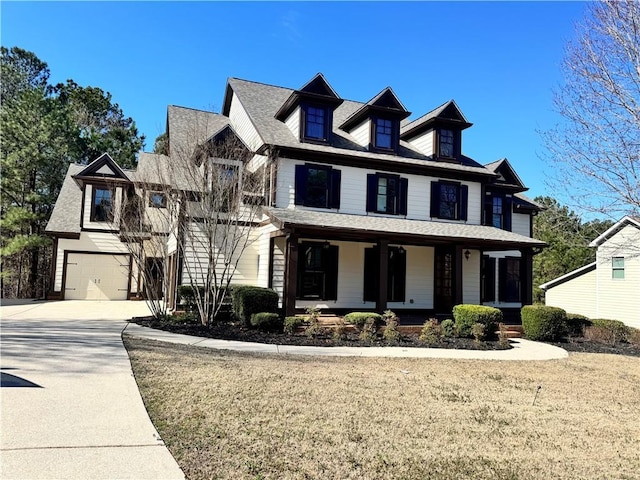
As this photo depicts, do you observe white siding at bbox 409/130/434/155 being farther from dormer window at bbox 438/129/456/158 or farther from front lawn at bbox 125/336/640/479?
front lawn at bbox 125/336/640/479

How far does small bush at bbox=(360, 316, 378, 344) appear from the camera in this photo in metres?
11.5

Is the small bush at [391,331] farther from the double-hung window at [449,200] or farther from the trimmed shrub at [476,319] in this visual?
the double-hung window at [449,200]

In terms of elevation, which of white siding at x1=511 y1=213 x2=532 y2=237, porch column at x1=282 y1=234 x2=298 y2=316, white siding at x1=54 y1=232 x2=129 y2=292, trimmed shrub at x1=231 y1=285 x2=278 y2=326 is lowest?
trimmed shrub at x1=231 y1=285 x2=278 y2=326

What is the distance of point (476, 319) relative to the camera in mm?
12414

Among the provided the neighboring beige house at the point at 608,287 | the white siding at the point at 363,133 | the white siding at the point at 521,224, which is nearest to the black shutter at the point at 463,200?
the white siding at the point at 363,133

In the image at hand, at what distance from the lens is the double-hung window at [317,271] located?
15477 mm

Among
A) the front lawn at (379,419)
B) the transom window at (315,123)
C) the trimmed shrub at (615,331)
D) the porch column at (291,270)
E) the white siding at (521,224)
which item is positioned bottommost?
the front lawn at (379,419)

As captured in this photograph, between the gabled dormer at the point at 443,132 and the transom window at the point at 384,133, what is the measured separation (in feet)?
6.09

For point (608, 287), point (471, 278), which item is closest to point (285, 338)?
point (471, 278)

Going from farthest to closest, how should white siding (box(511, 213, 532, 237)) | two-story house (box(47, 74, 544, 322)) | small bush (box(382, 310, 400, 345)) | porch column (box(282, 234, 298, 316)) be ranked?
white siding (box(511, 213, 532, 237)) < two-story house (box(47, 74, 544, 322)) < porch column (box(282, 234, 298, 316)) < small bush (box(382, 310, 400, 345))

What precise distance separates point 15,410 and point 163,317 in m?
8.47

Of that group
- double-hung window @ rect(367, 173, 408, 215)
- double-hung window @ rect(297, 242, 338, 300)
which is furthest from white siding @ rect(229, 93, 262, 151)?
double-hung window @ rect(367, 173, 408, 215)

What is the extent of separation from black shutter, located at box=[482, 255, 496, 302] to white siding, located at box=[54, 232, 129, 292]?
17.2 m

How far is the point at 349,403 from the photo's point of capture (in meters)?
5.71
